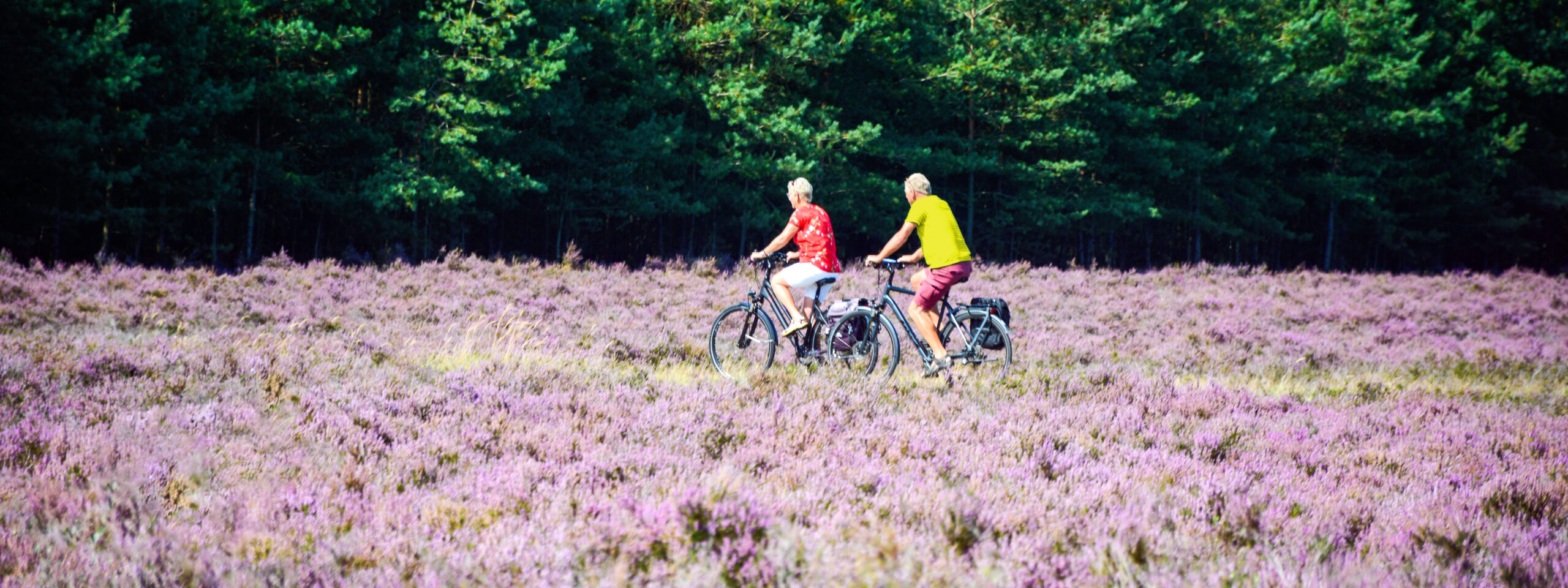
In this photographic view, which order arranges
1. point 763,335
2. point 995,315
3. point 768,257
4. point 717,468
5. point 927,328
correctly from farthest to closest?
1. point 763,335
2. point 768,257
3. point 995,315
4. point 927,328
5. point 717,468

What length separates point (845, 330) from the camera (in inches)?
308

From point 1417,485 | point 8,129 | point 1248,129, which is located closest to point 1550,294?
point 1248,129

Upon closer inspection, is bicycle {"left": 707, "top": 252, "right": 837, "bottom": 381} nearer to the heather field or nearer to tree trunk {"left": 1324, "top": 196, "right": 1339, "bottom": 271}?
the heather field

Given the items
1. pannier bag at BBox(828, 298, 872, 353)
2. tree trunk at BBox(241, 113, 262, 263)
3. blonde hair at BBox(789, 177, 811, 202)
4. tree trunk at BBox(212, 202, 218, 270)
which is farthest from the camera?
tree trunk at BBox(241, 113, 262, 263)

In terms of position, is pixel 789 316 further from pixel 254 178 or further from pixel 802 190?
pixel 254 178

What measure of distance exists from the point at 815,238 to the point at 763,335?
114 cm

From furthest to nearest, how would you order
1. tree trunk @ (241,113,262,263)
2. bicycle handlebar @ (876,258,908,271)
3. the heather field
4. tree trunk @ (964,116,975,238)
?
1. tree trunk @ (964,116,975,238)
2. tree trunk @ (241,113,262,263)
3. bicycle handlebar @ (876,258,908,271)
4. the heather field

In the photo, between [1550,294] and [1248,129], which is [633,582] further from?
[1248,129]

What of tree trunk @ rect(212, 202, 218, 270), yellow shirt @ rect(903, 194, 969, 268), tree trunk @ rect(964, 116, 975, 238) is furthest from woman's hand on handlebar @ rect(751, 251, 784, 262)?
tree trunk @ rect(964, 116, 975, 238)

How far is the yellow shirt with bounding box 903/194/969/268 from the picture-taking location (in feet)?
24.2

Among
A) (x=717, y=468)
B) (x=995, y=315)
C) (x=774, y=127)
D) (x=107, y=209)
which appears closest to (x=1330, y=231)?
(x=774, y=127)

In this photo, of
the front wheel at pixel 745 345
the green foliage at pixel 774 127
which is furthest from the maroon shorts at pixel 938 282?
the green foliage at pixel 774 127

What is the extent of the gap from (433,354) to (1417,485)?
25.3 feet

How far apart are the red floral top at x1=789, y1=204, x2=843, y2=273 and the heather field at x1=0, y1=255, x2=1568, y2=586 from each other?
1015 millimetres
